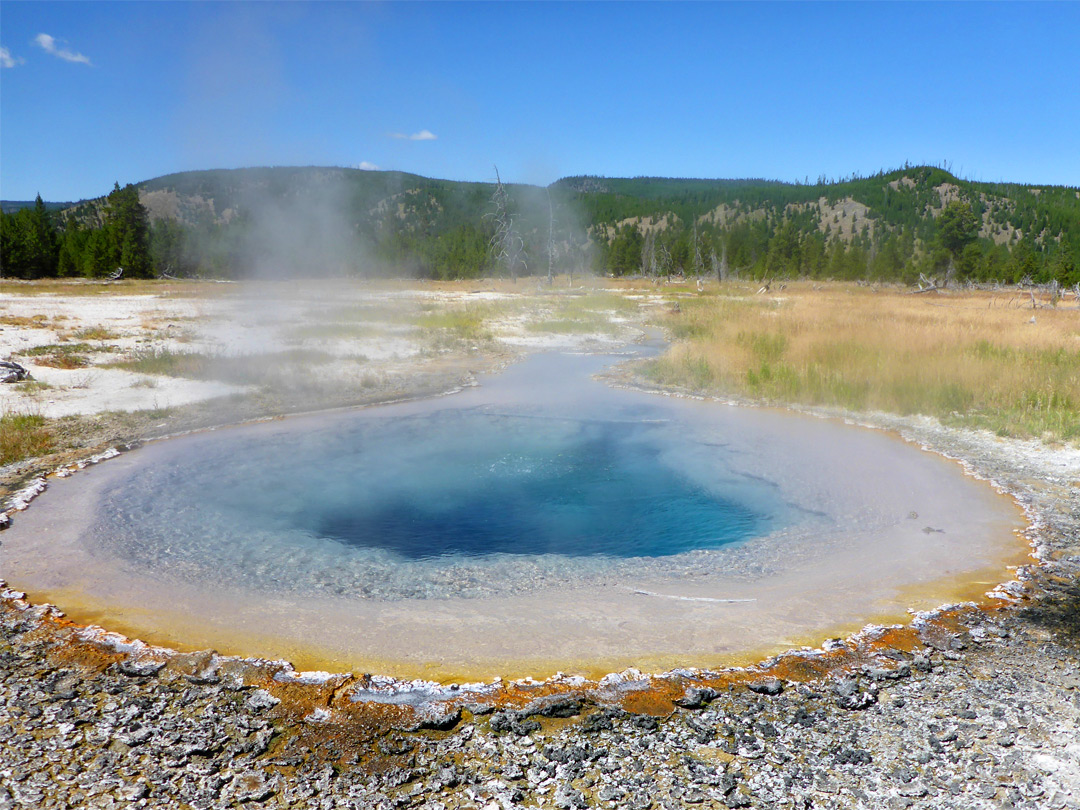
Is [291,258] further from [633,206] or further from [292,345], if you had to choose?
[633,206]

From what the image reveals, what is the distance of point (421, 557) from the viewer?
4.30 m

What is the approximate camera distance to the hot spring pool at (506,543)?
3336mm

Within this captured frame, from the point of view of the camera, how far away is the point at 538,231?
207 feet

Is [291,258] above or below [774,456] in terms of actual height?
above

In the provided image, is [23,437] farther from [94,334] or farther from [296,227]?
[94,334]

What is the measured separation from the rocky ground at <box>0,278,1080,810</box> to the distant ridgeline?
754 centimetres

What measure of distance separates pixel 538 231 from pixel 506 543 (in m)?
60.8

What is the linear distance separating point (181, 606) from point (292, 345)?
33.9ft

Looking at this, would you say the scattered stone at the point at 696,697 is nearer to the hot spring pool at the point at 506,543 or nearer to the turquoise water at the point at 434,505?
the hot spring pool at the point at 506,543

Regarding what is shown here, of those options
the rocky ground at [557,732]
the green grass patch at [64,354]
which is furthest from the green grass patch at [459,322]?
the rocky ground at [557,732]

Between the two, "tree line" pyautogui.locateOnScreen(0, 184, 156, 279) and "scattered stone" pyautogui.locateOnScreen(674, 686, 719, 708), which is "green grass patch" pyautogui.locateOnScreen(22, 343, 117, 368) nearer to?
"scattered stone" pyautogui.locateOnScreen(674, 686, 719, 708)

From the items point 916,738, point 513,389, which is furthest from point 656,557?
point 513,389

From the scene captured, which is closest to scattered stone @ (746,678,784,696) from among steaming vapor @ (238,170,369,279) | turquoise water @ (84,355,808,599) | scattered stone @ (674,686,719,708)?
scattered stone @ (674,686,719,708)

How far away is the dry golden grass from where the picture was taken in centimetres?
808
